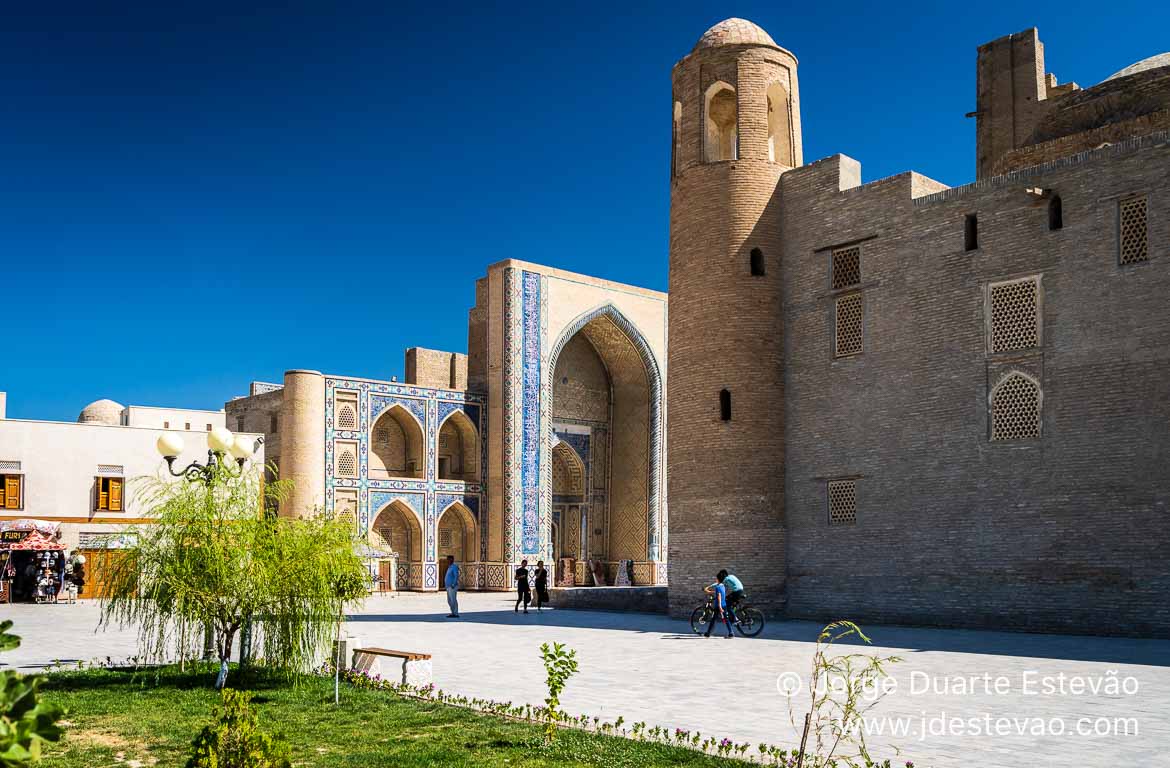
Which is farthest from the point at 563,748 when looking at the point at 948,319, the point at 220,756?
the point at 948,319

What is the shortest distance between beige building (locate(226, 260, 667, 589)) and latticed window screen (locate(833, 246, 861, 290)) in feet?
44.3

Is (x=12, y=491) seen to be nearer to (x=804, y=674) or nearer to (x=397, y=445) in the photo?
(x=397, y=445)

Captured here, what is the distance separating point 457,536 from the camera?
99.2 ft

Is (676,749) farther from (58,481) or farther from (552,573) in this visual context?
(552,573)

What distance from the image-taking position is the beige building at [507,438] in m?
27.7

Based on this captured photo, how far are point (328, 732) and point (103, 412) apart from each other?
3441 cm

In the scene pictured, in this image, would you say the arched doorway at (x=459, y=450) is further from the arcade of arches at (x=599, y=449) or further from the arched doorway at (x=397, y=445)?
the arcade of arches at (x=599, y=449)

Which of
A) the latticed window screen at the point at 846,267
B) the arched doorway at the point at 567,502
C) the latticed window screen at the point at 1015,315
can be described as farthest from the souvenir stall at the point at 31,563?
the latticed window screen at the point at 1015,315

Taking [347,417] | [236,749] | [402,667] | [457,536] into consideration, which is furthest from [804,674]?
[457,536]

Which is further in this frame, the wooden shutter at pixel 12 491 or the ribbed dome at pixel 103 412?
the ribbed dome at pixel 103 412

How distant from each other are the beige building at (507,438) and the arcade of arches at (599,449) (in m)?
0.04

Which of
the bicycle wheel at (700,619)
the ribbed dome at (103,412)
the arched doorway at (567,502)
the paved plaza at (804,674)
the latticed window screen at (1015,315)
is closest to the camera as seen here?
the paved plaza at (804,674)

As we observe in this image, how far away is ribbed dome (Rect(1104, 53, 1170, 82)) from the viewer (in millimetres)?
17281

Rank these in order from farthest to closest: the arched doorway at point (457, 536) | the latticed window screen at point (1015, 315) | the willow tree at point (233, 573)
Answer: the arched doorway at point (457, 536) → the latticed window screen at point (1015, 315) → the willow tree at point (233, 573)
